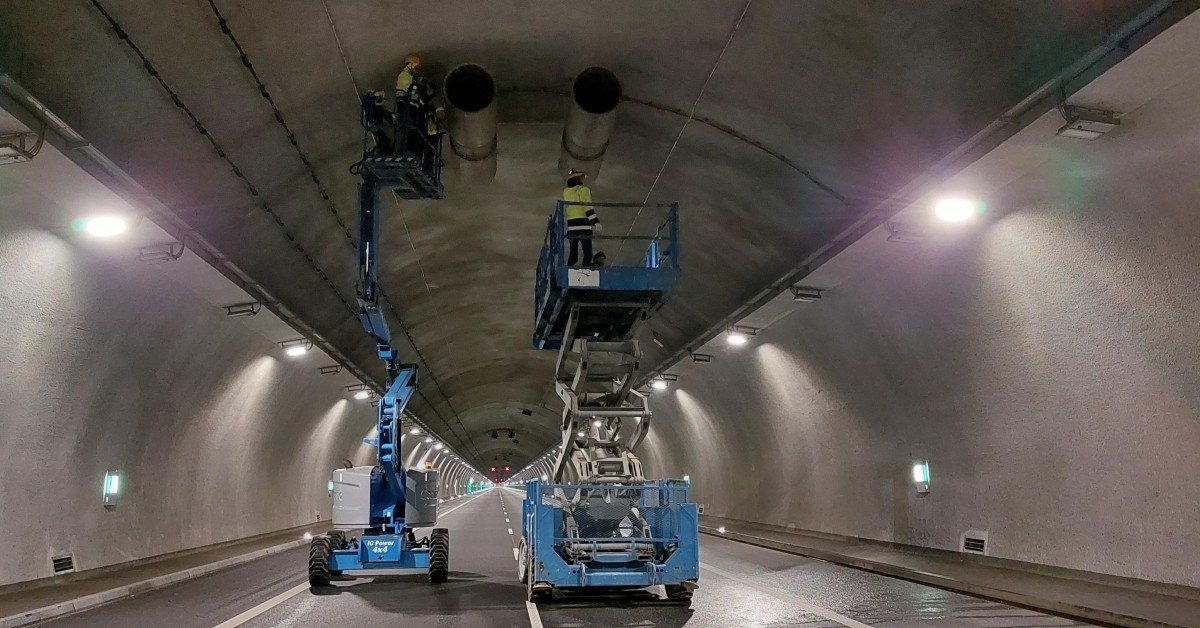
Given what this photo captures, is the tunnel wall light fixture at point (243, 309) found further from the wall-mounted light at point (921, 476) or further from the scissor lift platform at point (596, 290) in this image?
the wall-mounted light at point (921, 476)

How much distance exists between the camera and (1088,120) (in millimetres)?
7977

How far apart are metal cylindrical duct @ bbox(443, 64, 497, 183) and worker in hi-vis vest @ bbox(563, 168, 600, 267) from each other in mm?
1553

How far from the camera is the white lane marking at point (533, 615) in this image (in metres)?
9.20

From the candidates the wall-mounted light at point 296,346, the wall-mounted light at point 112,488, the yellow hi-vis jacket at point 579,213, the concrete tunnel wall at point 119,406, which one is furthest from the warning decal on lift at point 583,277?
the wall-mounted light at point 296,346

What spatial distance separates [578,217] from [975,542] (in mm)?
8067

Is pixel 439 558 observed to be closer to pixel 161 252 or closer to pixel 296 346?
pixel 161 252

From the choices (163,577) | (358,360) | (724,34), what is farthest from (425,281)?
(724,34)

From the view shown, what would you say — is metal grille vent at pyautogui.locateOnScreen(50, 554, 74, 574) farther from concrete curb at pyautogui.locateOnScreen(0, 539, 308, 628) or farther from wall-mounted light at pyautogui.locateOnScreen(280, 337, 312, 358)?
wall-mounted light at pyautogui.locateOnScreen(280, 337, 312, 358)

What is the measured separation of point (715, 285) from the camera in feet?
57.6

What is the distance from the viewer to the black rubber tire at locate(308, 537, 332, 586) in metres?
12.5

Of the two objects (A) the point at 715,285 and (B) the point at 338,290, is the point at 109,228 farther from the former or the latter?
(A) the point at 715,285

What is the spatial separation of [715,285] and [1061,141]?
9321mm

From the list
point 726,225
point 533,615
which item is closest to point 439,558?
point 533,615

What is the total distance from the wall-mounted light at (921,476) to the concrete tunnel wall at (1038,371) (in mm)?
186
